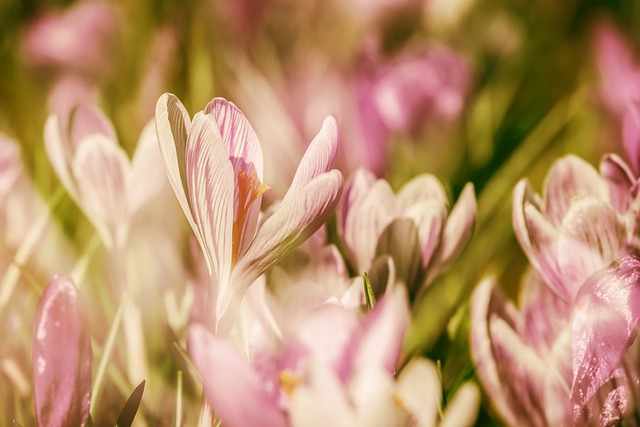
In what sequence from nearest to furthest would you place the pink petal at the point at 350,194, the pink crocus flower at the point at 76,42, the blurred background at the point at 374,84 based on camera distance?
1. the pink petal at the point at 350,194
2. the blurred background at the point at 374,84
3. the pink crocus flower at the point at 76,42

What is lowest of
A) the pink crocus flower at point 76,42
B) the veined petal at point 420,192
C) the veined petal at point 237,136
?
the veined petal at point 420,192

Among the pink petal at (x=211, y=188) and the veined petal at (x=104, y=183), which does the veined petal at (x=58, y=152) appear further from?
the pink petal at (x=211, y=188)

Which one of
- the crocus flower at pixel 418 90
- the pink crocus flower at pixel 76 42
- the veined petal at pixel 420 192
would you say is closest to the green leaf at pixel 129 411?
the veined petal at pixel 420 192

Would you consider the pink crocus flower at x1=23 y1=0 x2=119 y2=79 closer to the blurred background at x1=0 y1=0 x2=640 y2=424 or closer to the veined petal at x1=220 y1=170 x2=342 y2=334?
the blurred background at x1=0 y1=0 x2=640 y2=424

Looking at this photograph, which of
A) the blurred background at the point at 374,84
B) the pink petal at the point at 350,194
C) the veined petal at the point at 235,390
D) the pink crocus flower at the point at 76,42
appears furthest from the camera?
the pink crocus flower at the point at 76,42

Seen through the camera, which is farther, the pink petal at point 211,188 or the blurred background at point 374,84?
the blurred background at point 374,84

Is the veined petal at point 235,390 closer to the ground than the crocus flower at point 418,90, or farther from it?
closer to the ground

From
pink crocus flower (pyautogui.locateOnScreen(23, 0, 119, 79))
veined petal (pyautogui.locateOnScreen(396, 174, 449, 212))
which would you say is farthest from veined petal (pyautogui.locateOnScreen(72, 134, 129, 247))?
pink crocus flower (pyautogui.locateOnScreen(23, 0, 119, 79))
